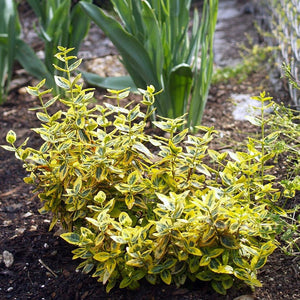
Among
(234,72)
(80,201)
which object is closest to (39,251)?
(80,201)

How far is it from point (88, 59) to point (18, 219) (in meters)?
2.11

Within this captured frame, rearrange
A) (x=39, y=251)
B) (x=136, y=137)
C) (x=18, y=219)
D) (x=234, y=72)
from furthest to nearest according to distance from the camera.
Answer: (x=234, y=72) < (x=18, y=219) < (x=39, y=251) < (x=136, y=137)

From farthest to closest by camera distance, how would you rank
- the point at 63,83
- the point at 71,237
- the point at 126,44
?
the point at 126,44, the point at 63,83, the point at 71,237

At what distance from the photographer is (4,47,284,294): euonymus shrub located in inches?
57.2

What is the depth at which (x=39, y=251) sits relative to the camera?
6.33 feet

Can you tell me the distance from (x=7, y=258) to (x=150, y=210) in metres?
0.68

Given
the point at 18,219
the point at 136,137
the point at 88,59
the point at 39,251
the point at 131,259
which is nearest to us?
the point at 131,259

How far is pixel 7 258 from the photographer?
190cm

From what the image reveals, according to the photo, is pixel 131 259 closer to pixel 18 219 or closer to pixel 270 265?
pixel 270 265

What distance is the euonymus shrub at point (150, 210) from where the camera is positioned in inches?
57.2

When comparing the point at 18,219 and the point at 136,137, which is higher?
the point at 136,137

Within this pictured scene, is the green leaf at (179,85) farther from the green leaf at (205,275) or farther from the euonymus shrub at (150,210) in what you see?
the green leaf at (205,275)

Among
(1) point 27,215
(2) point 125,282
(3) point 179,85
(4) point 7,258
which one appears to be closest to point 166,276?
(2) point 125,282

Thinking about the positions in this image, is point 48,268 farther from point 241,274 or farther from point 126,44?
point 126,44
